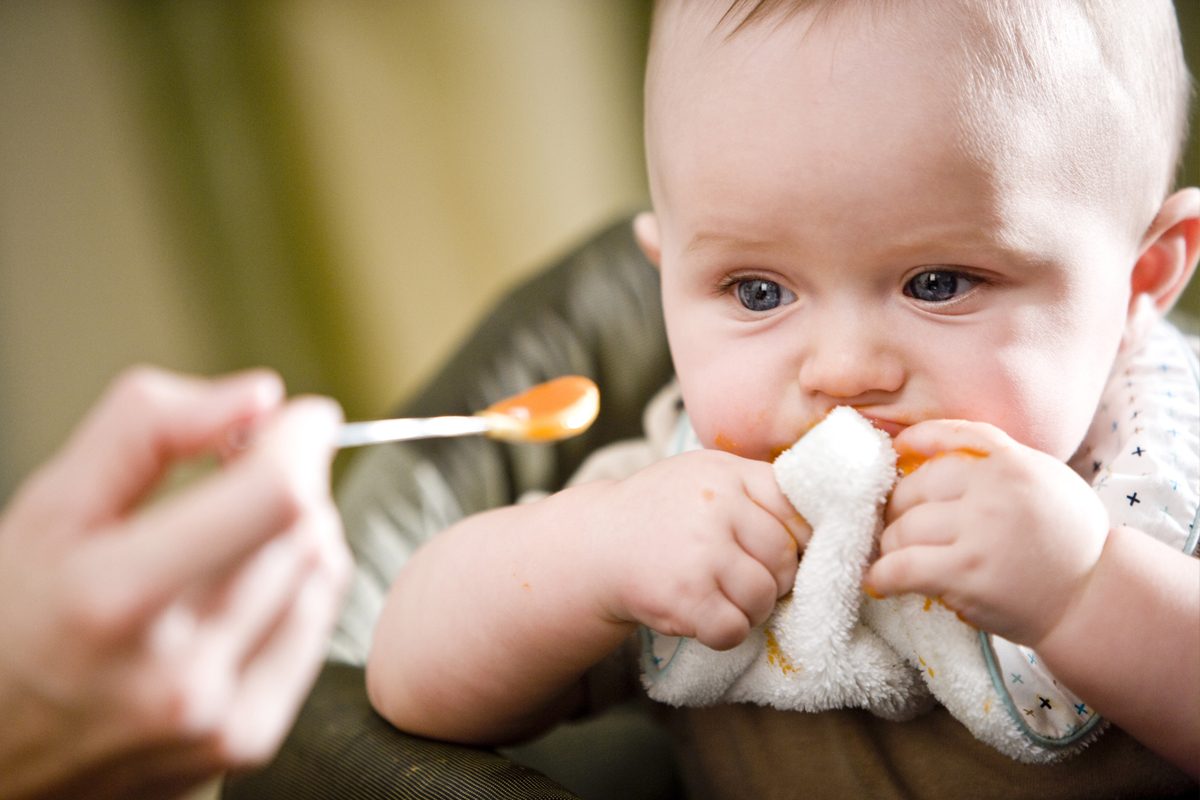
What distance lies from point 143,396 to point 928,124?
1.58 feet

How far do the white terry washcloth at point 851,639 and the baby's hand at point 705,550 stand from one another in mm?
18

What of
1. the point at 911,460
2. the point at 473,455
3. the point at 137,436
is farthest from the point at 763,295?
the point at 473,455

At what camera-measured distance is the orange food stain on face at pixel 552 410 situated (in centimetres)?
75

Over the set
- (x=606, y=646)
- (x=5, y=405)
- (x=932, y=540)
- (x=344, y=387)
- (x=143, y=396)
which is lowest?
(x=344, y=387)

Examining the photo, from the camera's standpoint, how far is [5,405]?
2.07 meters

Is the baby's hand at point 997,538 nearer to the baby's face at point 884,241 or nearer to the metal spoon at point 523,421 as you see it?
the baby's face at point 884,241

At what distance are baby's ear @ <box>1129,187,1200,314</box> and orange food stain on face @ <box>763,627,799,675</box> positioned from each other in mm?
385

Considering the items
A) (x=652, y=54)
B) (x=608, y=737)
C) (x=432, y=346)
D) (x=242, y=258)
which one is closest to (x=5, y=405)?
(x=242, y=258)

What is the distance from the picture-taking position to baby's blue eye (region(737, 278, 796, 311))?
0.75 meters

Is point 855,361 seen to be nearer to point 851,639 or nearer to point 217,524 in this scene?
point 851,639

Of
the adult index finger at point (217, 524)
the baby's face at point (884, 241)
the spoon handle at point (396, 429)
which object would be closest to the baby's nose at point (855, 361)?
the baby's face at point (884, 241)

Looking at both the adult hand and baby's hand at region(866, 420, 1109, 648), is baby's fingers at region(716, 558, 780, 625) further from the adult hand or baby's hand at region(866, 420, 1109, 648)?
the adult hand

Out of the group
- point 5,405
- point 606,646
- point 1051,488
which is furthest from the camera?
point 5,405

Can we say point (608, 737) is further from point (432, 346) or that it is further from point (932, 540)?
point (432, 346)
